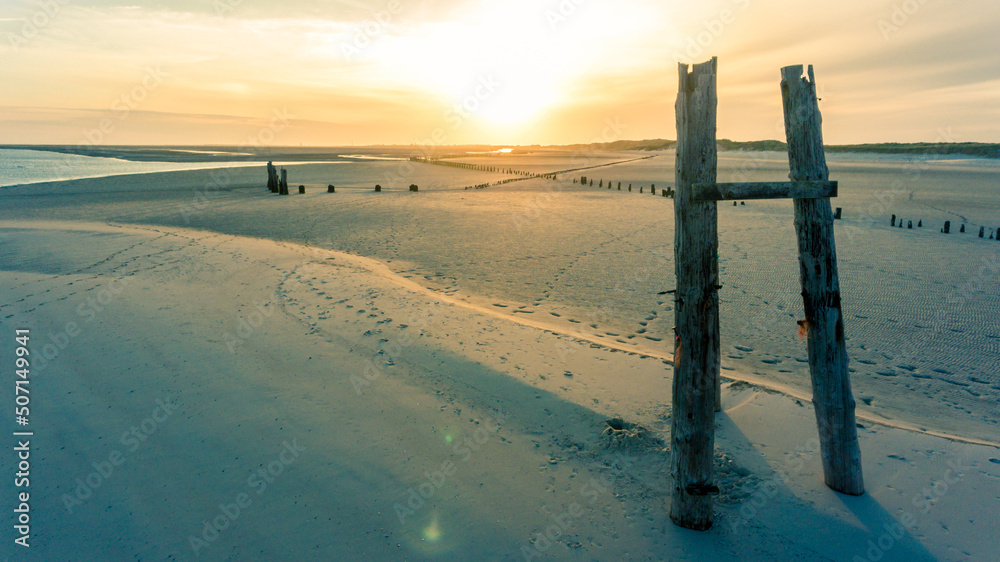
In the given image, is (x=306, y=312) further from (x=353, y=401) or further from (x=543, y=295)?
(x=543, y=295)

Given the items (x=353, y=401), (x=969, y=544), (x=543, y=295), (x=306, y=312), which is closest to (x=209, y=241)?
(x=306, y=312)

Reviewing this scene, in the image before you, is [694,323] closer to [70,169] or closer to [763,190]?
[763,190]

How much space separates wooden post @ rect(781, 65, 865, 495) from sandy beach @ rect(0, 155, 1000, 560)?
0.43m

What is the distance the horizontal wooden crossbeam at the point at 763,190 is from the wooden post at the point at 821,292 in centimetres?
13

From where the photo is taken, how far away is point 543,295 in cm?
1048

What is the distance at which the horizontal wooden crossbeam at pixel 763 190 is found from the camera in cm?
378

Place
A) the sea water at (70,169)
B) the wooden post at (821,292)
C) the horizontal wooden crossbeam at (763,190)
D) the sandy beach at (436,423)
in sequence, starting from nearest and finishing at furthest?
the horizontal wooden crossbeam at (763,190)
the sandy beach at (436,423)
the wooden post at (821,292)
the sea water at (70,169)

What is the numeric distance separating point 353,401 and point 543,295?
5548 millimetres

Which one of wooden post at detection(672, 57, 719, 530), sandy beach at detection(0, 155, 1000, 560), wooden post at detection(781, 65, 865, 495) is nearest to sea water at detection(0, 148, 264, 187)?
sandy beach at detection(0, 155, 1000, 560)

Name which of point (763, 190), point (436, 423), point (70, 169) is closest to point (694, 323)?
point (763, 190)

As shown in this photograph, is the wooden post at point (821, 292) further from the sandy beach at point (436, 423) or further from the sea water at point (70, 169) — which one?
the sea water at point (70, 169)

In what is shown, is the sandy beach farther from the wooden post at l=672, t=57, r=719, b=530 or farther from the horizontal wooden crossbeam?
the horizontal wooden crossbeam

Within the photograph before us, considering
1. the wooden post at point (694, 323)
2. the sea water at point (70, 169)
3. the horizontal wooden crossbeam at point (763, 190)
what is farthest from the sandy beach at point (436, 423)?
the sea water at point (70, 169)

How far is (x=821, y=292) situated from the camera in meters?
4.18
